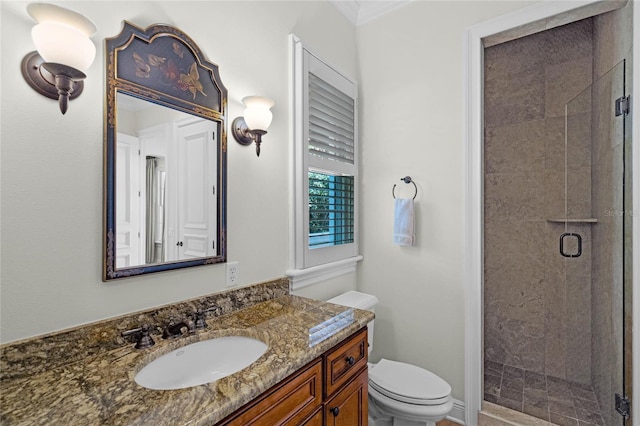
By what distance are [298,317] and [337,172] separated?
108 centimetres

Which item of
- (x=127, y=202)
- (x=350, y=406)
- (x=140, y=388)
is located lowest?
(x=350, y=406)

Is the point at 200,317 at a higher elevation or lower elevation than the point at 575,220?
lower

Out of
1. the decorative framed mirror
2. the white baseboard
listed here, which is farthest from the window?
the white baseboard

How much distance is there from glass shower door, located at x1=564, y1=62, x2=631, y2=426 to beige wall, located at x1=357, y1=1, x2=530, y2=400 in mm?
751

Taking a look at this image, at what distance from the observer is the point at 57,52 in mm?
896

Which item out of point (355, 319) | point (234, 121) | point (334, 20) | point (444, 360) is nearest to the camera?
point (355, 319)

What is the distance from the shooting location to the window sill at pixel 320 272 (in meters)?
1.86

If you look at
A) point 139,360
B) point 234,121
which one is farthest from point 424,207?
point 139,360

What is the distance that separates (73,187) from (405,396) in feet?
5.49

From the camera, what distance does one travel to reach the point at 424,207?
2168 mm


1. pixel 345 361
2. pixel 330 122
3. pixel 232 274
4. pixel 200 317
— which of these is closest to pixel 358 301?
pixel 345 361

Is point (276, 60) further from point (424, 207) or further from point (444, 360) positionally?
point (444, 360)

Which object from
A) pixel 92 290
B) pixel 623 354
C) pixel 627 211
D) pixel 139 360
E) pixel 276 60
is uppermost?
pixel 276 60

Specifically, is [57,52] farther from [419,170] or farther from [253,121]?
[419,170]
